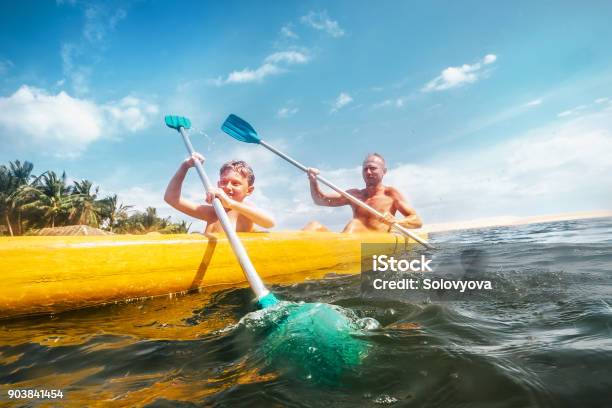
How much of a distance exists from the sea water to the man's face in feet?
12.2

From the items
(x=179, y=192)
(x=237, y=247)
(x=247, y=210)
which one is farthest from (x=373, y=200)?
(x=237, y=247)

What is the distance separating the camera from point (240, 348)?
1336 mm

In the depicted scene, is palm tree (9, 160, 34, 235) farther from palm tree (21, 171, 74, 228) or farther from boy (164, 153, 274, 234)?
boy (164, 153, 274, 234)

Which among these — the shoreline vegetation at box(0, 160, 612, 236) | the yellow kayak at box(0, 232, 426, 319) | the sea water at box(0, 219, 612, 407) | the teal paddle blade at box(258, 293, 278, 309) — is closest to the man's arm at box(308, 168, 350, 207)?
the yellow kayak at box(0, 232, 426, 319)

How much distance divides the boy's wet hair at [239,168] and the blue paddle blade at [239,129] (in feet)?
4.92

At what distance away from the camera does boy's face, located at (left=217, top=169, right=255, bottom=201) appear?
3543mm

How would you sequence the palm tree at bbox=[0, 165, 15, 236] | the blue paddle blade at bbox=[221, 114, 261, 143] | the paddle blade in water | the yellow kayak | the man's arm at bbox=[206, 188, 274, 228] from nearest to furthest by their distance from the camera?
the paddle blade in water < the yellow kayak < the man's arm at bbox=[206, 188, 274, 228] < the blue paddle blade at bbox=[221, 114, 261, 143] < the palm tree at bbox=[0, 165, 15, 236]

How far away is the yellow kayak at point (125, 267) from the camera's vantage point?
198 centimetres

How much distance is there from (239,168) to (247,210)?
809 millimetres

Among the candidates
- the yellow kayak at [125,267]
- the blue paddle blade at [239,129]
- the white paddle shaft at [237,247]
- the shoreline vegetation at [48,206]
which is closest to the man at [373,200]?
the blue paddle blade at [239,129]

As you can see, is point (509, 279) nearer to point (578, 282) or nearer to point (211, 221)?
point (578, 282)

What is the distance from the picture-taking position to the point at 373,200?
5656mm

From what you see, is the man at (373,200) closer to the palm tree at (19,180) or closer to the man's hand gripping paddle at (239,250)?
the man's hand gripping paddle at (239,250)

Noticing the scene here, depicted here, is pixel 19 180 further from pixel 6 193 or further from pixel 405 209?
pixel 405 209
